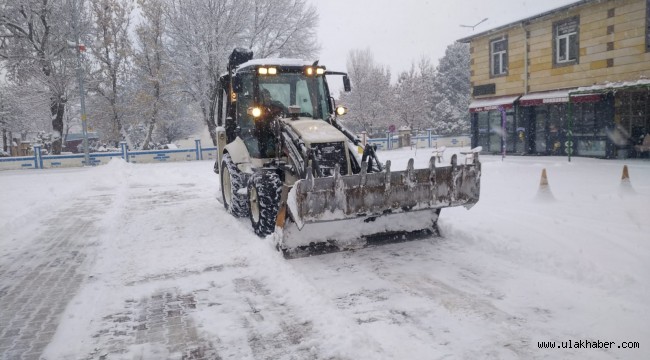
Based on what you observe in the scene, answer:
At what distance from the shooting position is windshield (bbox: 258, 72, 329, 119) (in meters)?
Result: 7.10

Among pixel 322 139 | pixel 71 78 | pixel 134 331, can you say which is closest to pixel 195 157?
pixel 71 78

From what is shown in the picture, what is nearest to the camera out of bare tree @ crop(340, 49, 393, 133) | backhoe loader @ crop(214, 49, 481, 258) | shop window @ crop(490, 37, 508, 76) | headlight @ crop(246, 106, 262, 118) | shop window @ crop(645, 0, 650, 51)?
backhoe loader @ crop(214, 49, 481, 258)

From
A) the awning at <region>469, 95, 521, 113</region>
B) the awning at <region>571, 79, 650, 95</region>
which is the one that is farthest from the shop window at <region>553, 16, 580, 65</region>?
the awning at <region>469, 95, 521, 113</region>

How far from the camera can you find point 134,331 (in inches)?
140

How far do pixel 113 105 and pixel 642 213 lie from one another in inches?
1177

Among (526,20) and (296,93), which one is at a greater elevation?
(526,20)

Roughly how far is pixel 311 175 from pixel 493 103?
16663 millimetres

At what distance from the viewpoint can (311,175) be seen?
194 inches

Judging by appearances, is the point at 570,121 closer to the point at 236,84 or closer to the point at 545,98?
the point at 545,98

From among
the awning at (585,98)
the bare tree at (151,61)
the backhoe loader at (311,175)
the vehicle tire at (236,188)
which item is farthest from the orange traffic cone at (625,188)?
the bare tree at (151,61)

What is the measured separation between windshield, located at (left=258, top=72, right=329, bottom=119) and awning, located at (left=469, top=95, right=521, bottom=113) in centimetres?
1361

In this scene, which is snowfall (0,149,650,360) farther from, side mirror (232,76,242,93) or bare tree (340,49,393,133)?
bare tree (340,49,393,133)

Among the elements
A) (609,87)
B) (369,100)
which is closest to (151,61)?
(369,100)

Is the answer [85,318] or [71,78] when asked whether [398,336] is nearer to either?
[85,318]
